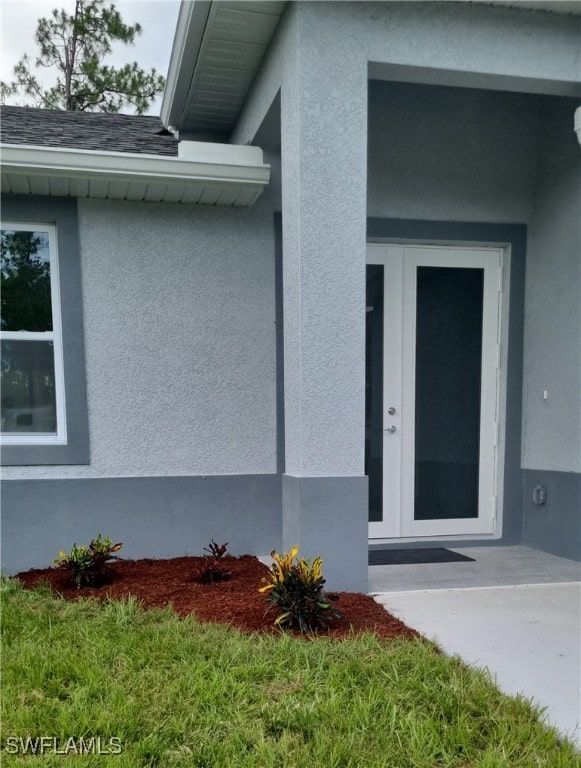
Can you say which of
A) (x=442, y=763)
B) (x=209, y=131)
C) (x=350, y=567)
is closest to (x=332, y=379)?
(x=350, y=567)

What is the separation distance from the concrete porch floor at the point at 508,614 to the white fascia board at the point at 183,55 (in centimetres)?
409

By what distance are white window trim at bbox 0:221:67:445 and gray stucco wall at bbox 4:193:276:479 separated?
0.75ft

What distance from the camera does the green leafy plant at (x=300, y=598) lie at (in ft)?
10.7

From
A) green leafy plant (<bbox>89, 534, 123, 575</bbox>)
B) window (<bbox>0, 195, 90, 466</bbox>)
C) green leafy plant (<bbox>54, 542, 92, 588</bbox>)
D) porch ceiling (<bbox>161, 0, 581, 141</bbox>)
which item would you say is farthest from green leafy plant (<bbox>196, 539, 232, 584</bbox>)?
porch ceiling (<bbox>161, 0, 581, 141</bbox>)

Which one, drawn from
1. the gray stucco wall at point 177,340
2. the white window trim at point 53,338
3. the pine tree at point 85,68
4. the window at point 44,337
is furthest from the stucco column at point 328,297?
the pine tree at point 85,68

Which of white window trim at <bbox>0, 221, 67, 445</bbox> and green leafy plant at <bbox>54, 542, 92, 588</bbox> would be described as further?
white window trim at <bbox>0, 221, 67, 445</bbox>

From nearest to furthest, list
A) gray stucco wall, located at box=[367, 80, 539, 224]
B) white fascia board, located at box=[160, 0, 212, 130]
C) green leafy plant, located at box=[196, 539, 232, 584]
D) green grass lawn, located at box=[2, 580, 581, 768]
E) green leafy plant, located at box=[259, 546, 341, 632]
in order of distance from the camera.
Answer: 1. green grass lawn, located at box=[2, 580, 581, 768]
2. green leafy plant, located at box=[259, 546, 341, 632]
3. white fascia board, located at box=[160, 0, 212, 130]
4. green leafy plant, located at box=[196, 539, 232, 584]
5. gray stucco wall, located at box=[367, 80, 539, 224]

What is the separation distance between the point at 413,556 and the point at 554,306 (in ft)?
8.38

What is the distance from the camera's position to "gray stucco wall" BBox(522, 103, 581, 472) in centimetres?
486

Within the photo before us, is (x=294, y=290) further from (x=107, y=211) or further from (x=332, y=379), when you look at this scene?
(x=107, y=211)

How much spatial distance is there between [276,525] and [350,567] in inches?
53.9

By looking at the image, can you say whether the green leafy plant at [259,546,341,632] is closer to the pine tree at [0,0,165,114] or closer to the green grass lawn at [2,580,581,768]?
the green grass lawn at [2,580,581,768]

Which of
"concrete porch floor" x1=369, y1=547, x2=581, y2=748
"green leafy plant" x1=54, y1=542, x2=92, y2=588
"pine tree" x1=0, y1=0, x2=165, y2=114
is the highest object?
"pine tree" x1=0, y1=0, x2=165, y2=114

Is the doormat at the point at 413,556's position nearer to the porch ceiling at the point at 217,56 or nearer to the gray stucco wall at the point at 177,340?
the gray stucco wall at the point at 177,340
